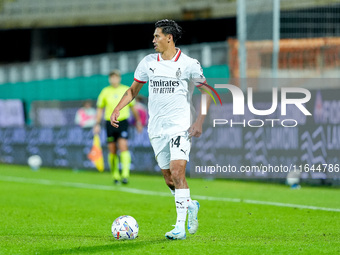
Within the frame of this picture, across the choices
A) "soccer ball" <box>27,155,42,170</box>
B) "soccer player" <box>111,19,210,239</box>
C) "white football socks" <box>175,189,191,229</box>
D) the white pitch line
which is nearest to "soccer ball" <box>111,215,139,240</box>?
"soccer player" <box>111,19,210,239</box>

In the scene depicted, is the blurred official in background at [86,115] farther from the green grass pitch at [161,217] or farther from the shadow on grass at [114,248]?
the shadow on grass at [114,248]

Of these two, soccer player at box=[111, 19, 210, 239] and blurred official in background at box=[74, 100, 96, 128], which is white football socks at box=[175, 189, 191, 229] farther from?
blurred official in background at box=[74, 100, 96, 128]

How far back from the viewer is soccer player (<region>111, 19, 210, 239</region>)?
793cm

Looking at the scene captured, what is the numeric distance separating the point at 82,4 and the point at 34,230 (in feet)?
119

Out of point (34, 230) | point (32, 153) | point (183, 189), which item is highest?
point (183, 189)

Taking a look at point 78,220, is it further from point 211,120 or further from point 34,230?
point 211,120

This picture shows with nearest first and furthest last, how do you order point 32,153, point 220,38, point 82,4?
point 32,153
point 220,38
point 82,4

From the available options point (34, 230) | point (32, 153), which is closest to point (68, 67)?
point (32, 153)

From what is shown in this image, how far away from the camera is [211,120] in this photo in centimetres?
1694

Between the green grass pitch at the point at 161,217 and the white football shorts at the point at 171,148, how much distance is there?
0.81m

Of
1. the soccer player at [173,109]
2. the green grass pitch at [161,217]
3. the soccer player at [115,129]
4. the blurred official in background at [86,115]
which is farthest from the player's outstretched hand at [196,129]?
the blurred official in background at [86,115]

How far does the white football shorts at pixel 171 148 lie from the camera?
26.0ft

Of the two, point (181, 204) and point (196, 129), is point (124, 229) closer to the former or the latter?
point (181, 204)

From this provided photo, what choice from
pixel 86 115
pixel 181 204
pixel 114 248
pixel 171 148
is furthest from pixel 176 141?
pixel 86 115
